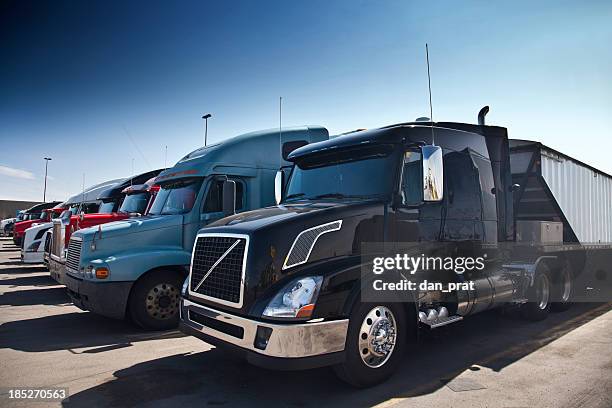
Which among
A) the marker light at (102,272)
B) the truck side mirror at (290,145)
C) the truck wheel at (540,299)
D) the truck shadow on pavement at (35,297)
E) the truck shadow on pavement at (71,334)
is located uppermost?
the truck side mirror at (290,145)

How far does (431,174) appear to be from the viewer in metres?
4.49

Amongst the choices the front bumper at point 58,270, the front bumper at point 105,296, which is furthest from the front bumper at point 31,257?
the front bumper at point 105,296

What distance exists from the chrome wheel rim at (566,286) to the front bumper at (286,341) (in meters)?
6.34

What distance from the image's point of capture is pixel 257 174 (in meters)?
7.88

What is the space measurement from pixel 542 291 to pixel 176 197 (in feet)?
21.8

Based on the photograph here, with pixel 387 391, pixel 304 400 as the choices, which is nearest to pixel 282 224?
pixel 304 400

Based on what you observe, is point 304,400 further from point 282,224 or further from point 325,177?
point 325,177

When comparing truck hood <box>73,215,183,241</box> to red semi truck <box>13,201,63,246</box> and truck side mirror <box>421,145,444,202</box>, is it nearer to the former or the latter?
truck side mirror <box>421,145,444,202</box>

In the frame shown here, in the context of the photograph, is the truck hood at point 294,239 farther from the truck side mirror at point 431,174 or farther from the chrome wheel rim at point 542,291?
A: the chrome wheel rim at point 542,291

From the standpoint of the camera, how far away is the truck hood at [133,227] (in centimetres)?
679

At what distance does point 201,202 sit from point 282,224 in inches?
139

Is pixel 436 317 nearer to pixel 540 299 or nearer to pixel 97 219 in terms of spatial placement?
pixel 540 299

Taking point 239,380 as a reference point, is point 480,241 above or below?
above

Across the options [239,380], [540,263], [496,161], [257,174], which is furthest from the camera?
[257,174]
